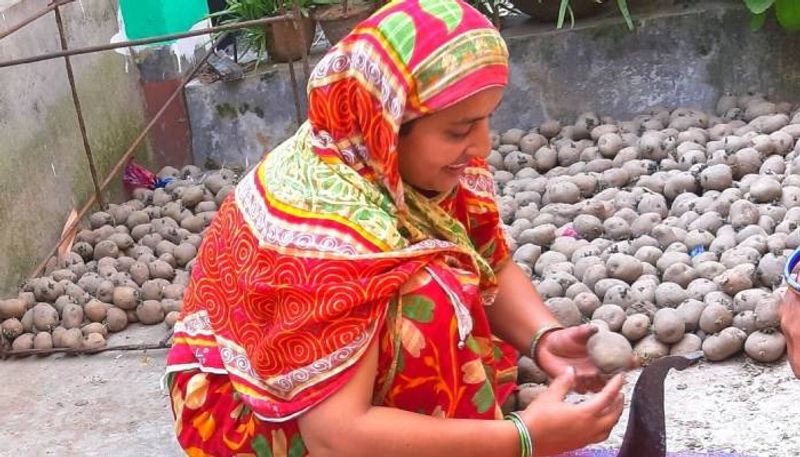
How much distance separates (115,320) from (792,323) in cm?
204

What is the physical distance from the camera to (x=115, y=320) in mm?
3219

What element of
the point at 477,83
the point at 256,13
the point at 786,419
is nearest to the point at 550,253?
the point at 786,419

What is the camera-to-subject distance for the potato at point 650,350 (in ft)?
8.57

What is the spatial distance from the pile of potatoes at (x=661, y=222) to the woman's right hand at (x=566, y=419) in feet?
0.61

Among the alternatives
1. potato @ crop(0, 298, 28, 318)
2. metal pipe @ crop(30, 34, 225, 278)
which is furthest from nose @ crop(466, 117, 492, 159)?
metal pipe @ crop(30, 34, 225, 278)

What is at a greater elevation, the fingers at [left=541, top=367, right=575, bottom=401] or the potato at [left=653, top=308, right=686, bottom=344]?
the fingers at [left=541, top=367, right=575, bottom=401]

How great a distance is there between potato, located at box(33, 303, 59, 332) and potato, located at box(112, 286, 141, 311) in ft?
0.55

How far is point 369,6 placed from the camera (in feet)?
14.2

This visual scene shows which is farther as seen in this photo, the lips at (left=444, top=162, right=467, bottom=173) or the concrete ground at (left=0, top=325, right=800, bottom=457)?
the concrete ground at (left=0, top=325, right=800, bottom=457)

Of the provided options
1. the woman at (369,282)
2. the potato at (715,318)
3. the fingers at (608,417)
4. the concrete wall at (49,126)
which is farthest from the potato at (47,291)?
the fingers at (608,417)

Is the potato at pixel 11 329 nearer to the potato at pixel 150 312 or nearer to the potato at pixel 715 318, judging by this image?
the potato at pixel 150 312

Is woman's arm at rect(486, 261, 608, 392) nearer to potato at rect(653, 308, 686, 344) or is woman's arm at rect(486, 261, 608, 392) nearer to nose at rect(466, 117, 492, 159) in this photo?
nose at rect(466, 117, 492, 159)

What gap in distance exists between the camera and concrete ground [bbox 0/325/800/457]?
2330 millimetres

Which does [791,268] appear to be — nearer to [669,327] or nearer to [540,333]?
[540,333]
